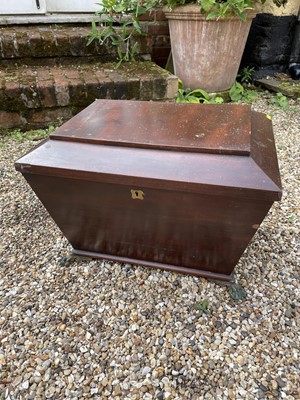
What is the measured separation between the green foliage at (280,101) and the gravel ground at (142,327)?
175 cm

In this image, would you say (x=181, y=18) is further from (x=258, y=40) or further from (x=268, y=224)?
(x=268, y=224)

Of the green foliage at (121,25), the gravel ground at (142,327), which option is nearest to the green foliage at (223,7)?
the green foliage at (121,25)

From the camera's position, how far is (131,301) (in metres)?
1.29

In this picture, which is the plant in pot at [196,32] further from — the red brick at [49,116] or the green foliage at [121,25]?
the red brick at [49,116]

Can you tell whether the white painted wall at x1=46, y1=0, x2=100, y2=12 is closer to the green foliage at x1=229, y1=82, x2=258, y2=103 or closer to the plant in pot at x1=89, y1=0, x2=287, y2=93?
the plant in pot at x1=89, y1=0, x2=287, y2=93

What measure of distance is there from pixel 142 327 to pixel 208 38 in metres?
2.39

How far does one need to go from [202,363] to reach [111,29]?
2689 mm

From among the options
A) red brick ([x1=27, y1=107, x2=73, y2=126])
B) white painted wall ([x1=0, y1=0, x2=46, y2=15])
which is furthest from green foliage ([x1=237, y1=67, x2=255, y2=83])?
white painted wall ([x1=0, y1=0, x2=46, y2=15])

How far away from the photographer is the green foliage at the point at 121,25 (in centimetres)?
264

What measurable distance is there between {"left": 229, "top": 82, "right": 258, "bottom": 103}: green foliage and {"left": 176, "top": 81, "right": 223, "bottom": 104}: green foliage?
0.78 feet

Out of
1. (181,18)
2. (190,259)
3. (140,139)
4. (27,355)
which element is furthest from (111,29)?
(27,355)

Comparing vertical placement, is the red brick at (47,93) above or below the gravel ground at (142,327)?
above

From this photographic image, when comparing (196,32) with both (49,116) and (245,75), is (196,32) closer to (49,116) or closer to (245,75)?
(245,75)

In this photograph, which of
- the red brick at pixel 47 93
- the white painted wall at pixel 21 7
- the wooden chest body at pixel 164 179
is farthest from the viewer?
the white painted wall at pixel 21 7
